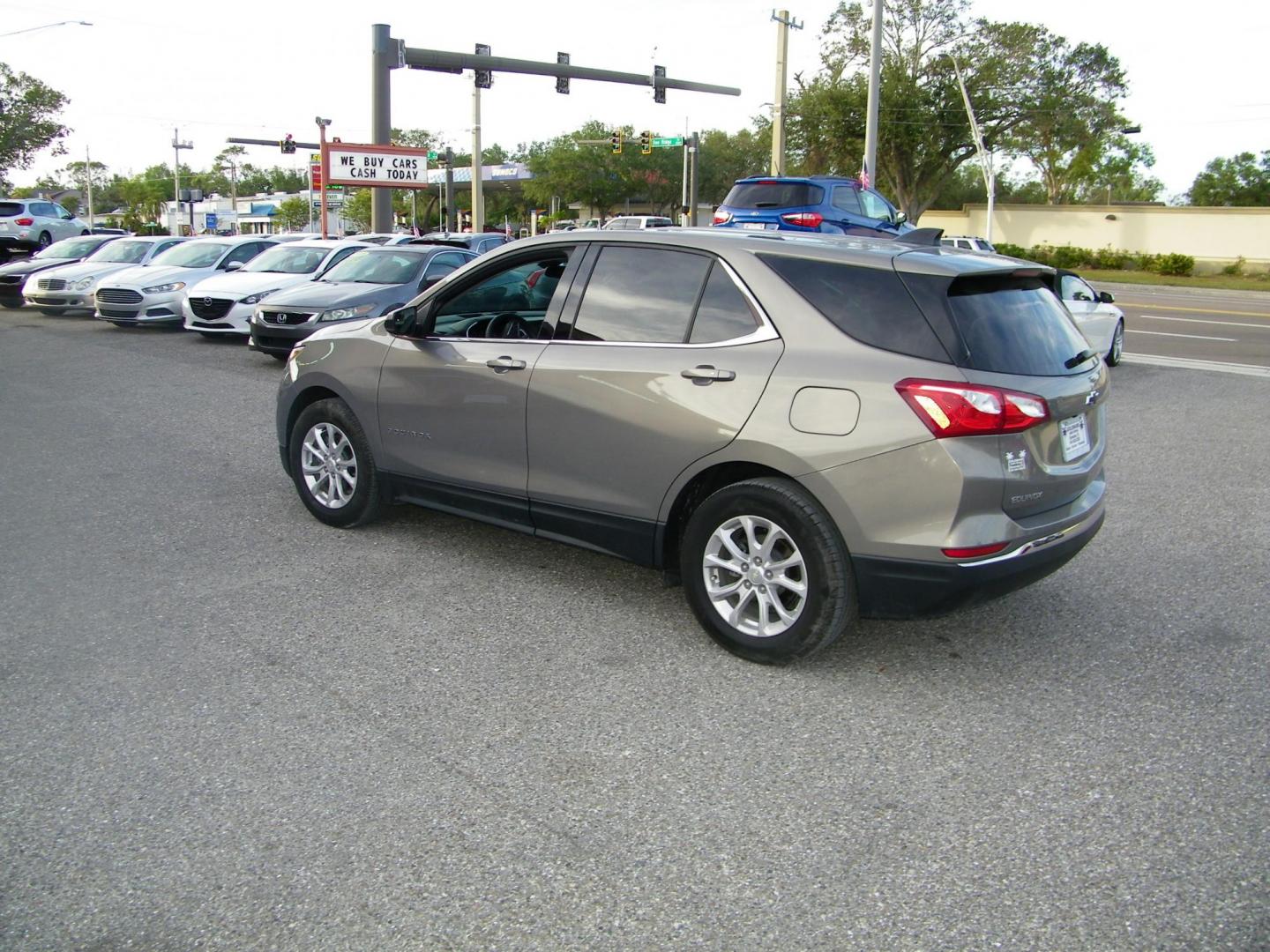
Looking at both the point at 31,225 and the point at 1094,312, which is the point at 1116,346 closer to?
the point at 1094,312

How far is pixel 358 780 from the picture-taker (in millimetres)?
3451

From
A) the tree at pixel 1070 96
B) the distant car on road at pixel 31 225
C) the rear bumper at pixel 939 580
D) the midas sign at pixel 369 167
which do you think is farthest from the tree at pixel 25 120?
the rear bumper at pixel 939 580

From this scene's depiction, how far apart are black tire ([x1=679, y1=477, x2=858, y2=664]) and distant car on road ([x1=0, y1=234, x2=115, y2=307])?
21130 millimetres

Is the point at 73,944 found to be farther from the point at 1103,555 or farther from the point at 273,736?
the point at 1103,555

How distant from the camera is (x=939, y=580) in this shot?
3979 millimetres

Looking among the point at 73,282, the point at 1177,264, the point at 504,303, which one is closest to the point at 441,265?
the point at 504,303

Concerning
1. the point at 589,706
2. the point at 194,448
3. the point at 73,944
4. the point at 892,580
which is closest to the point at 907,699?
the point at 892,580

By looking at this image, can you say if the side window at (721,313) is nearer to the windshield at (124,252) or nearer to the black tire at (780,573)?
the black tire at (780,573)

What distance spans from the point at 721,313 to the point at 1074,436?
59.6 inches

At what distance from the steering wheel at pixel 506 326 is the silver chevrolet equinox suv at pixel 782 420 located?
3.7 inches

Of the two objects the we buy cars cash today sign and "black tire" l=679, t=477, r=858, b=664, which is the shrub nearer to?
the we buy cars cash today sign

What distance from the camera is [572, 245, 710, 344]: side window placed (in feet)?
15.4

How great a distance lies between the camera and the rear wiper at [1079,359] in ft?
14.6

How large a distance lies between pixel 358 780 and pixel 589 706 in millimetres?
918
